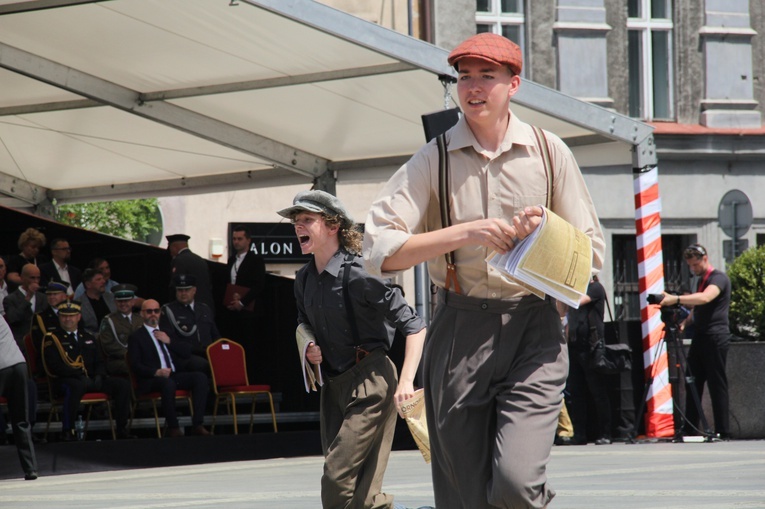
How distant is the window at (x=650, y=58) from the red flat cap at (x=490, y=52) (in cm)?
2524

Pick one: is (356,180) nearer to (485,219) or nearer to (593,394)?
(593,394)

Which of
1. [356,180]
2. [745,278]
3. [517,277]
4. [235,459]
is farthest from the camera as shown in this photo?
[745,278]

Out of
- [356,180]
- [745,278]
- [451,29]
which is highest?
[451,29]

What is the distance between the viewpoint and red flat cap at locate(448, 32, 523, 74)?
451 centimetres

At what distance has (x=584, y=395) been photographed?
1506cm

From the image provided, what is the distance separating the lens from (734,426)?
15.5 meters

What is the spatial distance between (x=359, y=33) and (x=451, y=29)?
1706cm

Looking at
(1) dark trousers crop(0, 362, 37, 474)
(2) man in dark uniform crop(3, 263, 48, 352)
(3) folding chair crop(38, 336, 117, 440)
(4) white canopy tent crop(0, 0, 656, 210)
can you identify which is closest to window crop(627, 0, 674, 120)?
(4) white canopy tent crop(0, 0, 656, 210)

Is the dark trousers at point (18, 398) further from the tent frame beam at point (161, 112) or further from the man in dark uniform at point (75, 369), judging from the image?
the tent frame beam at point (161, 112)

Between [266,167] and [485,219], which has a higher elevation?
[266,167]

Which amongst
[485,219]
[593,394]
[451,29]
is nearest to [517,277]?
[485,219]

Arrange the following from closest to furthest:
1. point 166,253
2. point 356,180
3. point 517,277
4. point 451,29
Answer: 1. point 517,277
2. point 356,180
3. point 166,253
4. point 451,29

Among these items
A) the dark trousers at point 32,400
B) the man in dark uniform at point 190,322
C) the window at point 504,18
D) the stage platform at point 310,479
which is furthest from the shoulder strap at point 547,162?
the window at point 504,18

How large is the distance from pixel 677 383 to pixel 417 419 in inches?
388
